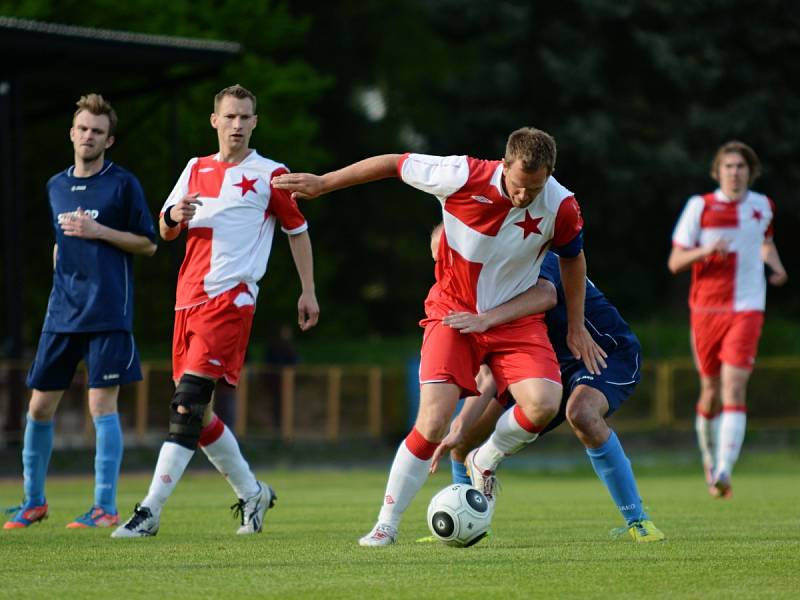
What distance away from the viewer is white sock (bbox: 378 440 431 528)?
748cm

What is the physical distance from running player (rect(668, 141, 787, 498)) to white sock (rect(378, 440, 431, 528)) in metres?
5.67

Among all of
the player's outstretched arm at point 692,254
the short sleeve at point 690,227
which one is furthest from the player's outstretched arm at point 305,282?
the short sleeve at point 690,227

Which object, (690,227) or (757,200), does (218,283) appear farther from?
(757,200)

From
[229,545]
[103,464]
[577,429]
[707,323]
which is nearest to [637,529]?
[577,429]

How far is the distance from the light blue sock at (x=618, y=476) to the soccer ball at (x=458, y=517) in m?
0.84

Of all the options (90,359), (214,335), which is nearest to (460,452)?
(214,335)

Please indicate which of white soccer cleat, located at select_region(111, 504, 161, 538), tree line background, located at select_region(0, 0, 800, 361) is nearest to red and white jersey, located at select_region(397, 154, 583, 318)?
white soccer cleat, located at select_region(111, 504, 161, 538)

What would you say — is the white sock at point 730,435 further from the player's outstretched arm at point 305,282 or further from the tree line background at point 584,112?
the tree line background at point 584,112

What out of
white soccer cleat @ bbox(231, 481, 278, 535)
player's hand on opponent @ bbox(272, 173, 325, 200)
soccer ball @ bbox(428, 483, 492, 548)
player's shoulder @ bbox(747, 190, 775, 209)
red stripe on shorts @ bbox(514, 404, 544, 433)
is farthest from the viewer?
player's shoulder @ bbox(747, 190, 775, 209)

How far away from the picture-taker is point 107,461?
927cm

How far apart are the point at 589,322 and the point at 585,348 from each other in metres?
0.34

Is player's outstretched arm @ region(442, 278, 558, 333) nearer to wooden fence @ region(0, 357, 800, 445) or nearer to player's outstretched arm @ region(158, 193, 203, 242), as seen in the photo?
player's outstretched arm @ region(158, 193, 203, 242)

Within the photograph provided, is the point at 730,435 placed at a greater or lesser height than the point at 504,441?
lesser

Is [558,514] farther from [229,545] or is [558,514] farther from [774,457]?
→ [774,457]
